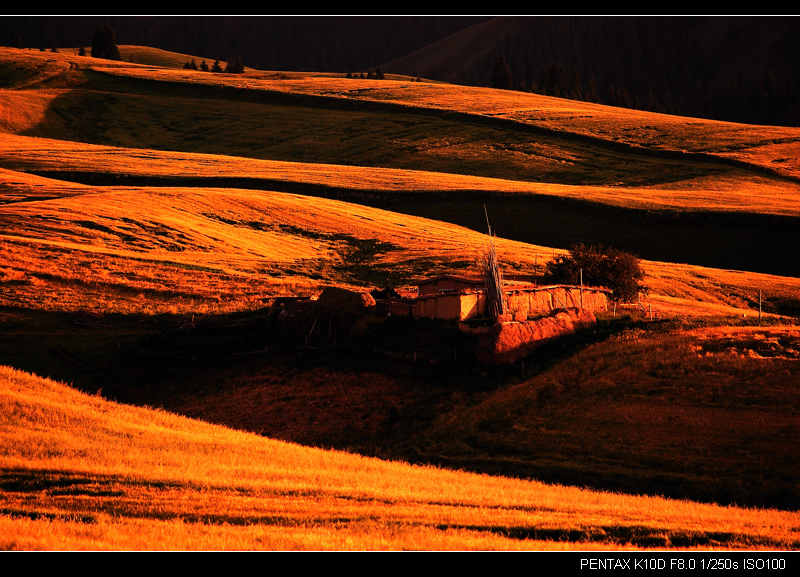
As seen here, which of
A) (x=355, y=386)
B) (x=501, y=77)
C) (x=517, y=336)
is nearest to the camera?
(x=355, y=386)

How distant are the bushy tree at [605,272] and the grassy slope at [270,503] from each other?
20.1 m

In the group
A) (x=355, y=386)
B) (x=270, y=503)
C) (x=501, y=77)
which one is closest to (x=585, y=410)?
(x=355, y=386)

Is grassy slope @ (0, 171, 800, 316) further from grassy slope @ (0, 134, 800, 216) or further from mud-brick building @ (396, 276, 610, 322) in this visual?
grassy slope @ (0, 134, 800, 216)

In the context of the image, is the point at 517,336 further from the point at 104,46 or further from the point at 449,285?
the point at 104,46

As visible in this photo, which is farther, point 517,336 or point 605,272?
point 605,272

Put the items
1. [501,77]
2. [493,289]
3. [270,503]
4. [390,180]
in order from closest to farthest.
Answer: [270,503]
[493,289]
[390,180]
[501,77]

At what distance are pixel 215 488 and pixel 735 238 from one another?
48.1m

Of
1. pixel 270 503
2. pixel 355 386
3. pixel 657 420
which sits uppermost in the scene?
pixel 657 420

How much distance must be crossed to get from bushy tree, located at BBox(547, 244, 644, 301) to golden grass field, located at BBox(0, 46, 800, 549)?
149 cm

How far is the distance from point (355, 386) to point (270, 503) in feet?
43.9

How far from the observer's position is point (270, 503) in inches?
637

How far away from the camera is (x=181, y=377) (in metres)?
31.2

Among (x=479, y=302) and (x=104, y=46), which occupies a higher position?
(x=104, y=46)
